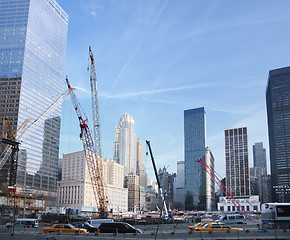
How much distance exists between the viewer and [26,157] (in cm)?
16638

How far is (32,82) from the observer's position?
17300cm

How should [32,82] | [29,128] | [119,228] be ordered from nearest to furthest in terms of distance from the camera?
1. [119,228]
2. [29,128]
3. [32,82]

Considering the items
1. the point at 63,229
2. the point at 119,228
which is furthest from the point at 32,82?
the point at 119,228

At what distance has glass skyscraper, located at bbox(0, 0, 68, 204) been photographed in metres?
164

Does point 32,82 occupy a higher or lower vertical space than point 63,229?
higher

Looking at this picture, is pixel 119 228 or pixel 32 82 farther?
pixel 32 82

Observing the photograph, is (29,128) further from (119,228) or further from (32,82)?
(119,228)

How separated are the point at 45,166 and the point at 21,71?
174 feet

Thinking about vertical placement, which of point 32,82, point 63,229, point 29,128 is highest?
point 32,82

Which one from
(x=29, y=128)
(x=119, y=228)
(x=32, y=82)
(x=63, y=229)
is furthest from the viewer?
(x=32, y=82)

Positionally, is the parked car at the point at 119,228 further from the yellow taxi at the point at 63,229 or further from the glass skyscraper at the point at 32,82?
the glass skyscraper at the point at 32,82

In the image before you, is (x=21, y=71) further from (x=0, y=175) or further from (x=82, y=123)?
(x=82, y=123)

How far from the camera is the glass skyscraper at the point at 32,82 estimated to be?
164m

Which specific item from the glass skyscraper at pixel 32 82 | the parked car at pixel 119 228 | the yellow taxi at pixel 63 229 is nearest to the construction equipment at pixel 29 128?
the glass skyscraper at pixel 32 82
